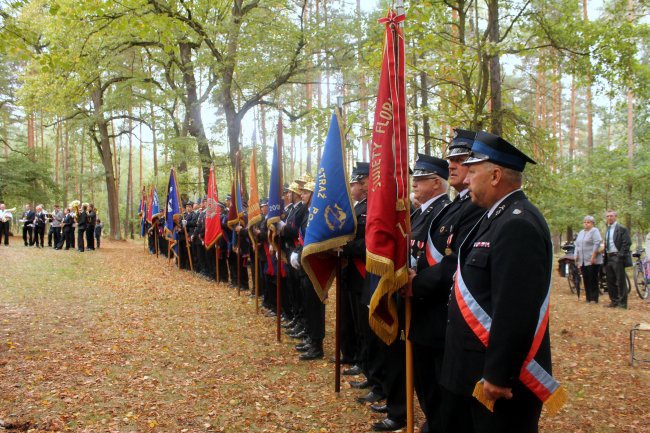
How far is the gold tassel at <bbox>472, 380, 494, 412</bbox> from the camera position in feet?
7.71

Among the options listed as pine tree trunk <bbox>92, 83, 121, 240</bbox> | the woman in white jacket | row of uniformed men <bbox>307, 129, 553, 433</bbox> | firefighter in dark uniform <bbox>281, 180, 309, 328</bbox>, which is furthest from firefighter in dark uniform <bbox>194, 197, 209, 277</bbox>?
pine tree trunk <bbox>92, 83, 121, 240</bbox>

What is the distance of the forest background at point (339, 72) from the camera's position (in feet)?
33.7

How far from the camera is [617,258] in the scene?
11.8m

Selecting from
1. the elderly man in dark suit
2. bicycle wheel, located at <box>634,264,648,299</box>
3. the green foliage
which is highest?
the green foliage

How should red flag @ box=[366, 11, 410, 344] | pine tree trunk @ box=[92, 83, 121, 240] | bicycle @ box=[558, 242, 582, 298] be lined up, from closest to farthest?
1. red flag @ box=[366, 11, 410, 344]
2. bicycle @ box=[558, 242, 582, 298]
3. pine tree trunk @ box=[92, 83, 121, 240]

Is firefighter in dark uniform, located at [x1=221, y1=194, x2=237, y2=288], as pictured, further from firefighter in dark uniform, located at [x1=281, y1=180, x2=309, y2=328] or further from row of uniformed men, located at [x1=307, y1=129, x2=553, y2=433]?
row of uniformed men, located at [x1=307, y1=129, x2=553, y2=433]

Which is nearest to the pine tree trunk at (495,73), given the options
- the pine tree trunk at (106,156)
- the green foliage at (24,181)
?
the pine tree trunk at (106,156)

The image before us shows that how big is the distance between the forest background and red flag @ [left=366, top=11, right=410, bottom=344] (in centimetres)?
150

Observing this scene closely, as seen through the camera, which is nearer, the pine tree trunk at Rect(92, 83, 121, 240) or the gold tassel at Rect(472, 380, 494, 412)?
the gold tassel at Rect(472, 380, 494, 412)

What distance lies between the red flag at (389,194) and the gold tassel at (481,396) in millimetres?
1111

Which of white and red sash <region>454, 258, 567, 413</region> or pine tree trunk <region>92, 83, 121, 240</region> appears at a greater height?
pine tree trunk <region>92, 83, 121, 240</region>

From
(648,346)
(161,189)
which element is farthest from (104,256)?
(648,346)

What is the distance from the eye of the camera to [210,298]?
1109cm

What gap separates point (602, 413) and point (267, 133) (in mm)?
34182
